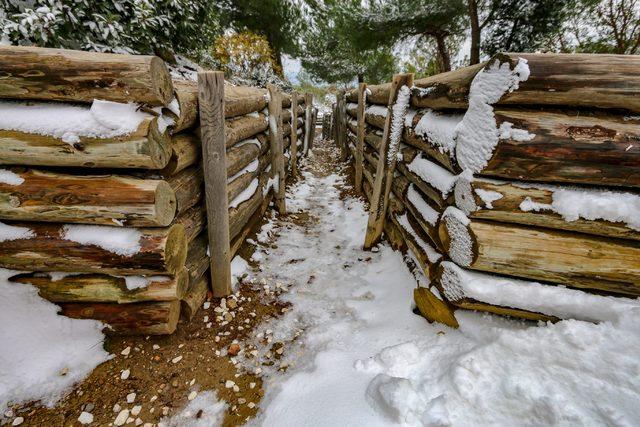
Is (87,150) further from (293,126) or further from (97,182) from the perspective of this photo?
(293,126)

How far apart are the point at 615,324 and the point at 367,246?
295cm

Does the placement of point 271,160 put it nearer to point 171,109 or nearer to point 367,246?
point 367,246

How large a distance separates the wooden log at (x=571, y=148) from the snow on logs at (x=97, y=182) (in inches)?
96.0

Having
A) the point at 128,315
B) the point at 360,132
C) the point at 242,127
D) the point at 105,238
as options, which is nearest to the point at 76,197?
the point at 105,238

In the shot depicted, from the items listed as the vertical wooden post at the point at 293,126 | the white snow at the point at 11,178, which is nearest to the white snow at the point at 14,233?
the white snow at the point at 11,178

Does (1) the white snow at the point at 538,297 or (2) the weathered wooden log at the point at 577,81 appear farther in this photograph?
(1) the white snow at the point at 538,297

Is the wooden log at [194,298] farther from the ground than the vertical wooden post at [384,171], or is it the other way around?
the vertical wooden post at [384,171]

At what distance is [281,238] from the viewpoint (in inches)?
194

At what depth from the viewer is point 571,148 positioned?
1.95m

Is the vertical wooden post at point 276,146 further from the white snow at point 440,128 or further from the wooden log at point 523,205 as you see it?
the wooden log at point 523,205

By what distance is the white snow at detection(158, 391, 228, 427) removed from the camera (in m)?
2.05

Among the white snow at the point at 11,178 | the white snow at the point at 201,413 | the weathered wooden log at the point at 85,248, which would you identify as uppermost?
the white snow at the point at 11,178

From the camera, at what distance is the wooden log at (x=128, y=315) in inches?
97.2

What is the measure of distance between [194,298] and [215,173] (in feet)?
4.17
